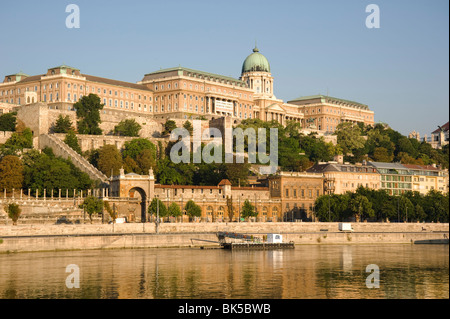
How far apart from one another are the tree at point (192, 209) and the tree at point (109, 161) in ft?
45.0

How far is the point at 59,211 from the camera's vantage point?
297ft

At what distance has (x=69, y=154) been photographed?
4407 inches

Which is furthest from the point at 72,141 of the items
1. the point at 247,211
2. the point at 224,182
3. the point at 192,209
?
the point at 247,211

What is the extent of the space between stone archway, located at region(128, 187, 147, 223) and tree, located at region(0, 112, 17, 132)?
101 feet

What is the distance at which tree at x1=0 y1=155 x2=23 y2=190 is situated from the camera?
320 ft

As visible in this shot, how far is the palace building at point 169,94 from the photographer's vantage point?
475 ft

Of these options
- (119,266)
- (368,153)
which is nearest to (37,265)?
(119,266)

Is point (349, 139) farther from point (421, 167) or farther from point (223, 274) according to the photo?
point (223, 274)

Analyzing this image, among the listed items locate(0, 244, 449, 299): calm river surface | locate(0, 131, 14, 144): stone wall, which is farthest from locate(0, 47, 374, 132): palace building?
locate(0, 244, 449, 299): calm river surface

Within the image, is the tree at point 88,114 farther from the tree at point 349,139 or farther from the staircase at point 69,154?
the tree at point 349,139

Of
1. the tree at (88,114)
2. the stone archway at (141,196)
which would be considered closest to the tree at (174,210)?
the stone archway at (141,196)

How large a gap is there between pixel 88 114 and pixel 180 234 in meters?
51.5

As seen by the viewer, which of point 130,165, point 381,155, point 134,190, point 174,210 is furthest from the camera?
point 381,155
